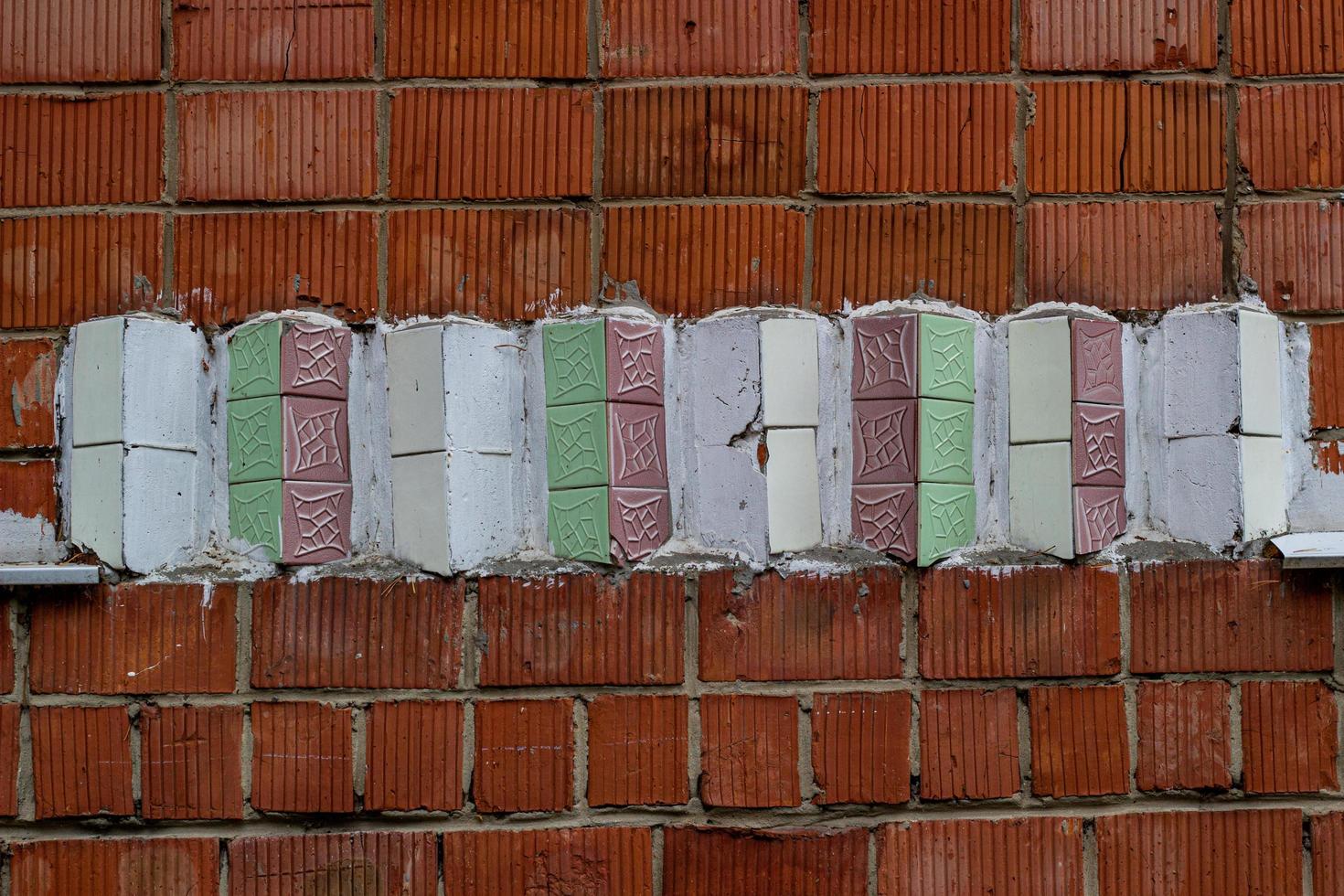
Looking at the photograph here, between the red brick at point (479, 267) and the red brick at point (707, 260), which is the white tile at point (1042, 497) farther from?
the red brick at point (479, 267)

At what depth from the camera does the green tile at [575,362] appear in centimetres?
177

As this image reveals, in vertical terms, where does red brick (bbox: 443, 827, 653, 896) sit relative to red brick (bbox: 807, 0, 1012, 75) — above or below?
below

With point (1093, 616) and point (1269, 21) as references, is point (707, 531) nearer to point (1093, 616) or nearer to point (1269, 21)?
point (1093, 616)

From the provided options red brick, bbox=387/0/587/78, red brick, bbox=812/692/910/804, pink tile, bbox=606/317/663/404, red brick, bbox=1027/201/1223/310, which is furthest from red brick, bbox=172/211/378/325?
red brick, bbox=1027/201/1223/310

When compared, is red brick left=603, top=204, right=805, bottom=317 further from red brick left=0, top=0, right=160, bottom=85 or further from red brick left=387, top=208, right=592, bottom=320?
red brick left=0, top=0, right=160, bottom=85

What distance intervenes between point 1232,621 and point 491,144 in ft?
4.66

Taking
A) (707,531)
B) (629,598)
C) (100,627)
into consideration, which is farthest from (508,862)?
(100,627)

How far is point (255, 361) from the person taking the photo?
1.79m

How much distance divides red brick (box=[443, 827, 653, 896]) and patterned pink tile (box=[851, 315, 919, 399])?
0.81 m

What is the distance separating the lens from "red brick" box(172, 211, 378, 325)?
1.82m

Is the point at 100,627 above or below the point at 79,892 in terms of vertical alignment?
above

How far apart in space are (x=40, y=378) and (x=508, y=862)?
109 centimetres

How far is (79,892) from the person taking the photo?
5.79 ft

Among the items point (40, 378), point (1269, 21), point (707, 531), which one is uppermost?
point (1269, 21)
